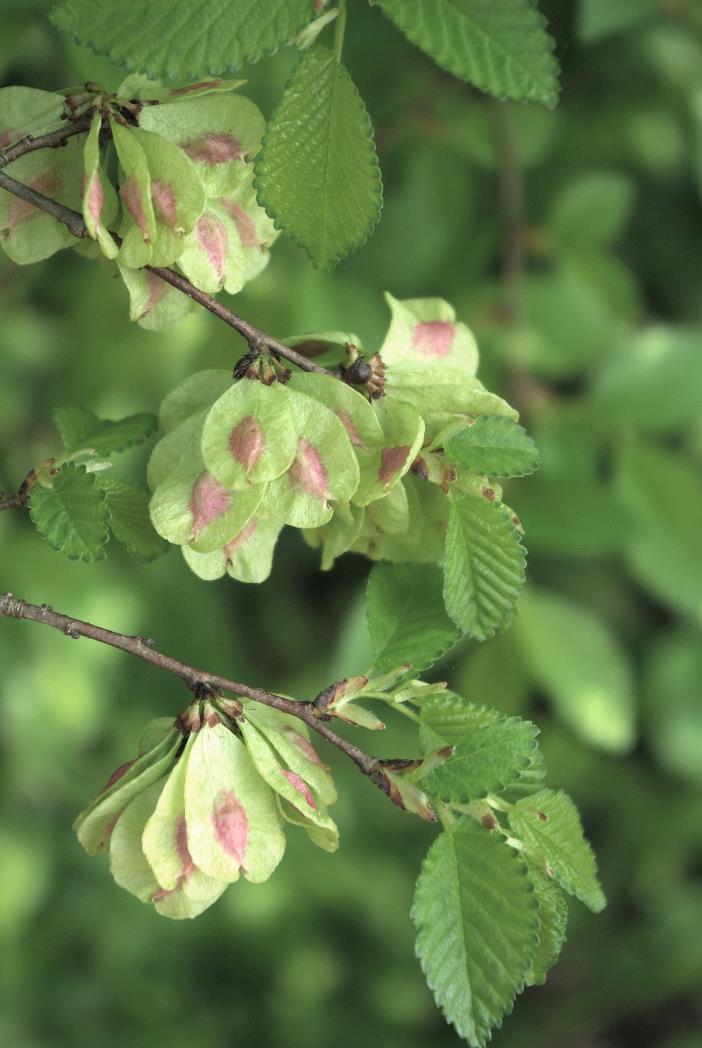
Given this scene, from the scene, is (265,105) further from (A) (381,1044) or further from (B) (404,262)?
(A) (381,1044)

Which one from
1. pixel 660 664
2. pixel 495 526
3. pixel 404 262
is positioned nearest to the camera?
pixel 495 526

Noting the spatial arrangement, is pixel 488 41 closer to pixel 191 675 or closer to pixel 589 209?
pixel 191 675

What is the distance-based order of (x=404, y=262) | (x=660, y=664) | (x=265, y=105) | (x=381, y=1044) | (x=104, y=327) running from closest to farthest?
(x=265, y=105) → (x=404, y=262) → (x=104, y=327) → (x=660, y=664) → (x=381, y=1044)

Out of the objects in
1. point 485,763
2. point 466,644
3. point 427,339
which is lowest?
point 466,644

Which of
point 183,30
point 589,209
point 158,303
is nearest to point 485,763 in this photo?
point 158,303

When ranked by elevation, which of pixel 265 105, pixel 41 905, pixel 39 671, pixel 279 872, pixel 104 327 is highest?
pixel 265 105

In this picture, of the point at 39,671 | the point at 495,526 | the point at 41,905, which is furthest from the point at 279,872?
the point at 495,526

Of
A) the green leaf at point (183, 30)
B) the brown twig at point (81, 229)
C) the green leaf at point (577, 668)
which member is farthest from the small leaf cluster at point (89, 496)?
the green leaf at point (577, 668)

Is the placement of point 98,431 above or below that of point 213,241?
below
